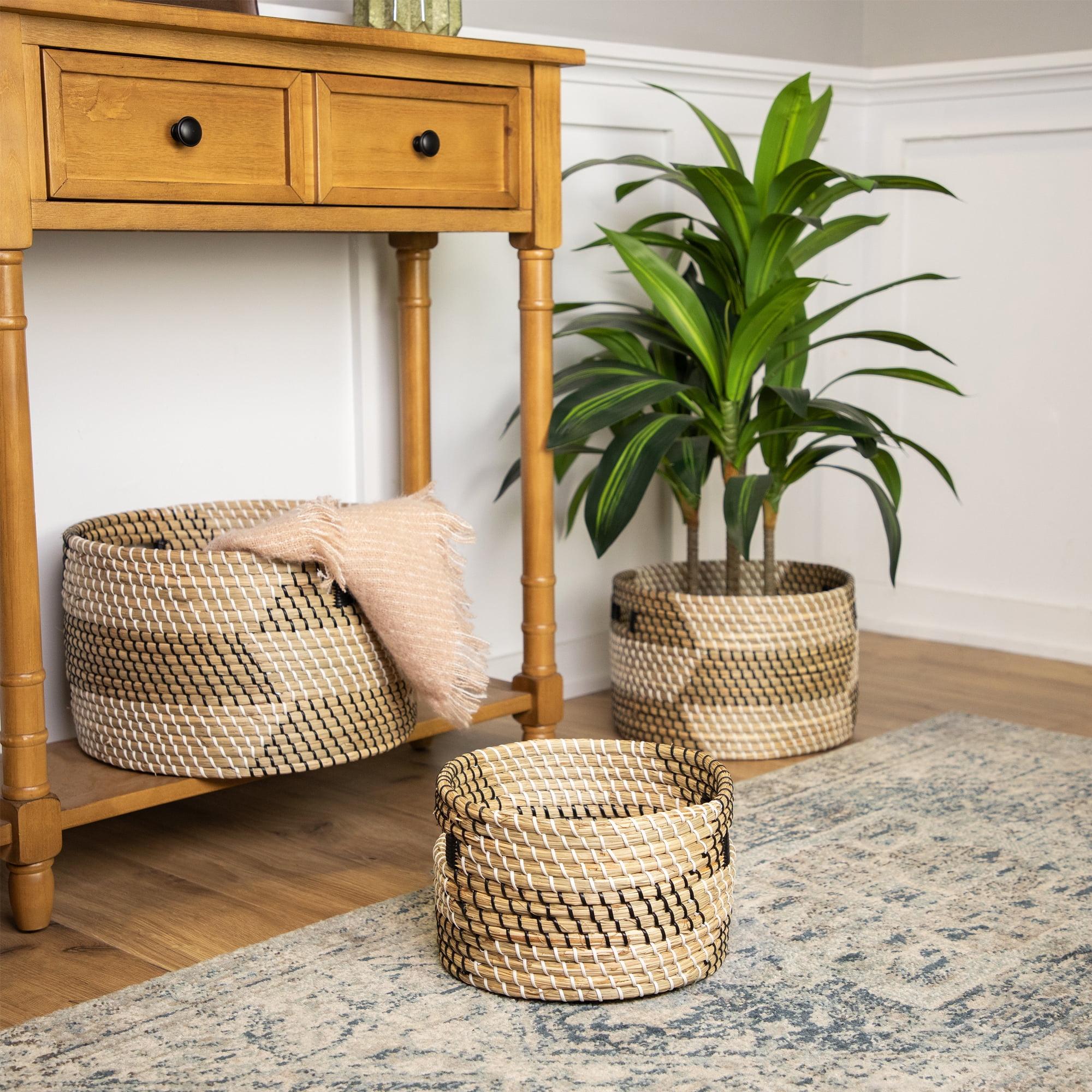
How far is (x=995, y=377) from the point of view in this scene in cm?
261

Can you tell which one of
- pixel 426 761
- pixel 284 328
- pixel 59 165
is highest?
pixel 59 165

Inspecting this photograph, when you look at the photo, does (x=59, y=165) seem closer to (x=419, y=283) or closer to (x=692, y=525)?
(x=419, y=283)

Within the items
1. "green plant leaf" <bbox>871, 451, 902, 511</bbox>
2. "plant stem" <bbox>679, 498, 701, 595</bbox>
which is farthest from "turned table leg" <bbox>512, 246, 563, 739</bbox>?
"green plant leaf" <bbox>871, 451, 902, 511</bbox>

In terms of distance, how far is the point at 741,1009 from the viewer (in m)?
1.24

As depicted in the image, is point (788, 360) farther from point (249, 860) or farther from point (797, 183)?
point (249, 860)

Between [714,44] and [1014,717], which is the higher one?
[714,44]

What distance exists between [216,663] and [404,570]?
0.74 ft

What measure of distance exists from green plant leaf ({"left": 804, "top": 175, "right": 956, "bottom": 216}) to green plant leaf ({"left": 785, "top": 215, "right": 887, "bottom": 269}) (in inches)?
1.0

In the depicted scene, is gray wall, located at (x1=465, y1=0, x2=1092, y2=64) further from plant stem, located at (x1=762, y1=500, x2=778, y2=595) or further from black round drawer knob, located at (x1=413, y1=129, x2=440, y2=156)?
plant stem, located at (x1=762, y1=500, x2=778, y2=595)

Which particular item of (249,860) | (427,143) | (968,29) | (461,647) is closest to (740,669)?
(461,647)

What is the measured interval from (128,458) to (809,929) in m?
1.03

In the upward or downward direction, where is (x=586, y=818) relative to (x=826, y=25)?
downward

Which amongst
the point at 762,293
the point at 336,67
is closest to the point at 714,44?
the point at 762,293

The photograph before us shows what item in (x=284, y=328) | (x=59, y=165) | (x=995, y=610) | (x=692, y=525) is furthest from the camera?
(x=995, y=610)
